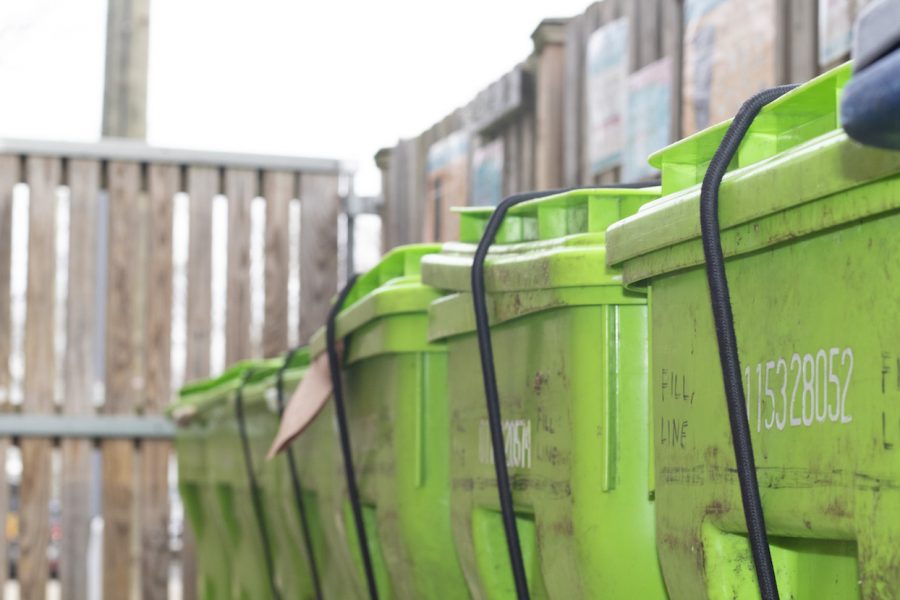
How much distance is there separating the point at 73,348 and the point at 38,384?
0.26 metres

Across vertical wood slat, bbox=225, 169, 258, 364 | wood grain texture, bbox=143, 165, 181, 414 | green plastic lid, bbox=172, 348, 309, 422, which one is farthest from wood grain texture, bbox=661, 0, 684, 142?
wood grain texture, bbox=143, 165, 181, 414

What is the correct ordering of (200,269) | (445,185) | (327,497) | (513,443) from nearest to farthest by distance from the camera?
1. (513,443)
2. (327,497)
3. (445,185)
4. (200,269)

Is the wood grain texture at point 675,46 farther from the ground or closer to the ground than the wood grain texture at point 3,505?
farther from the ground

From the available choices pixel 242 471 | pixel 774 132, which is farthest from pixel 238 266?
pixel 774 132

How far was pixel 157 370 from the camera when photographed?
7.97m

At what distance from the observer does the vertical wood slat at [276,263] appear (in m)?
8.09

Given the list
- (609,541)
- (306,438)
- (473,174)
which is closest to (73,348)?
(473,174)

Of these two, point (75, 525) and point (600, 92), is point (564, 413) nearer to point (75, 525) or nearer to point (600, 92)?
point (600, 92)

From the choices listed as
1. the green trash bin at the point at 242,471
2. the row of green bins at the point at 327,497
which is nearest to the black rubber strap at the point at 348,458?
the row of green bins at the point at 327,497

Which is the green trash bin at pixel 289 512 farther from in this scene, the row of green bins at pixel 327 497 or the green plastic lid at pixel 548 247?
the green plastic lid at pixel 548 247

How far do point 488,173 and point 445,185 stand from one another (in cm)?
64

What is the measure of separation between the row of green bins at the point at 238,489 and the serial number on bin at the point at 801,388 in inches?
91.7

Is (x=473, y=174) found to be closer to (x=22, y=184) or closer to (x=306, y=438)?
(x=22, y=184)

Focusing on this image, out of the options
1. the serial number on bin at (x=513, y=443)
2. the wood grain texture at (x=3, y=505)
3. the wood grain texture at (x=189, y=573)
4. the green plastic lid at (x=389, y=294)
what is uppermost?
the green plastic lid at (x=389, y=294)
